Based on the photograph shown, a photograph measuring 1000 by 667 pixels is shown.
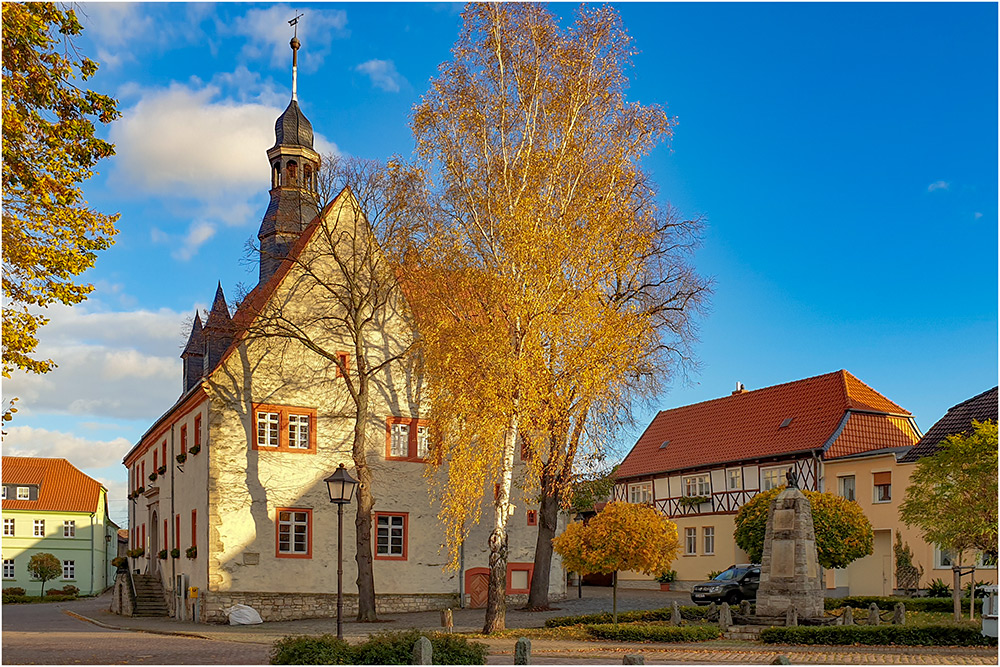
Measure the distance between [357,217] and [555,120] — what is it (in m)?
8.79

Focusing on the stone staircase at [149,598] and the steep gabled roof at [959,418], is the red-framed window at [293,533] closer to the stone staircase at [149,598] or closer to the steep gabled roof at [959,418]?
the stone staircase at [149,598]

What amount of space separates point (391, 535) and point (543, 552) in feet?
16.5

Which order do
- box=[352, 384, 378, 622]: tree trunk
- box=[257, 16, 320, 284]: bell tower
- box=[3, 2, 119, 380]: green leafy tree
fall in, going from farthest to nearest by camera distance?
box=[257, 16, 320, 284]: bell tower
box=[352, 384, 378, 622]: tree trunk
box=[3, 2, 119, 380]: green leafy tree

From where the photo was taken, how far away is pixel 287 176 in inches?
1470

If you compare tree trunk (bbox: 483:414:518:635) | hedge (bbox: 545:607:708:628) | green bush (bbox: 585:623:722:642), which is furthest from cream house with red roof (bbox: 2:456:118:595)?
green bush (bbox: 585:623:722:642)

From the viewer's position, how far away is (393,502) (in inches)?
1225

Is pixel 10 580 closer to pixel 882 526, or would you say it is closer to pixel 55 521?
pixel 55 521

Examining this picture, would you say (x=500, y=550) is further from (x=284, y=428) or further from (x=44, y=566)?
(x=44, y=566)

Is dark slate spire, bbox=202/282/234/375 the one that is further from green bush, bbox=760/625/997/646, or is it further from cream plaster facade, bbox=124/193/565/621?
green bush, bbox=760/625/997/646

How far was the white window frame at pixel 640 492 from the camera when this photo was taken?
1969 inches

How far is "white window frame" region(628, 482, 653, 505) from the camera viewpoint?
50.0 metres

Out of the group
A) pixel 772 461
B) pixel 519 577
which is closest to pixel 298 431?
pixel 519 577

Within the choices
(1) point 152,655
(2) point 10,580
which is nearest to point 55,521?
(2) point 10,580

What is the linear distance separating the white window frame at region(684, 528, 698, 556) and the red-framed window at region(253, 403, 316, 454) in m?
22.6
